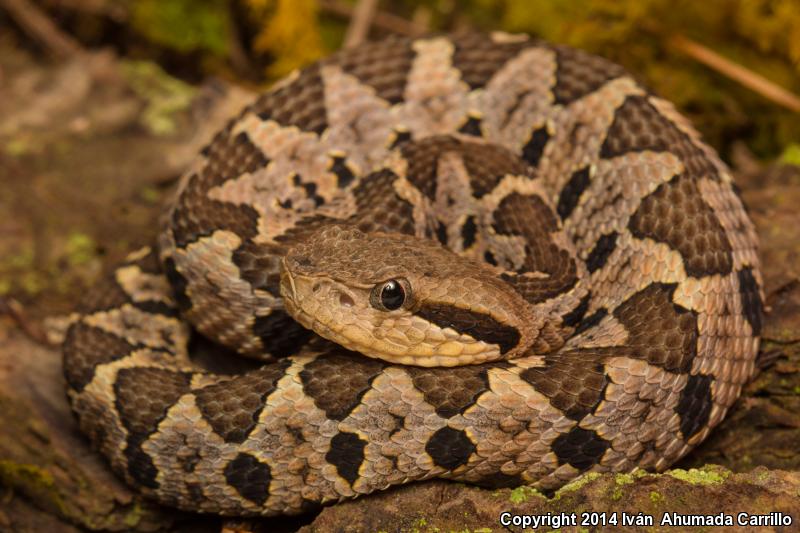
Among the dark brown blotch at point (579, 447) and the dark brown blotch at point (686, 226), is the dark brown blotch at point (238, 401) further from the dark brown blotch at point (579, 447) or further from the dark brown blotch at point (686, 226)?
the dark brown blotch at point (686, 226)

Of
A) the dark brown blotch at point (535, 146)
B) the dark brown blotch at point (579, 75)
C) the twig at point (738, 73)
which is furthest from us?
the twig at point (738, 73)

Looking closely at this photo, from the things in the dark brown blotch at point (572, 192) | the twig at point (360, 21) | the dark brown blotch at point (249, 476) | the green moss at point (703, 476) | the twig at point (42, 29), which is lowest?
the dark brown blotch at point (249, 476)

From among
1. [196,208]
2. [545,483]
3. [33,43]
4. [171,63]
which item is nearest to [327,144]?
[196,208]

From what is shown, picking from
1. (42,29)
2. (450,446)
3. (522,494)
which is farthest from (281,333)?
(42,29)

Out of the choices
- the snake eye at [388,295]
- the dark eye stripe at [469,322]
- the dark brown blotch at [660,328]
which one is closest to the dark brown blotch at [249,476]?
the snake eye at [388,295]

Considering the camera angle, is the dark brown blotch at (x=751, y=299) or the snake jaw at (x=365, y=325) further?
the dark brown blotch at (x=751, y=299)

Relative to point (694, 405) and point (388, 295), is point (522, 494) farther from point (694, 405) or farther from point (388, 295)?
point (388, 295)
